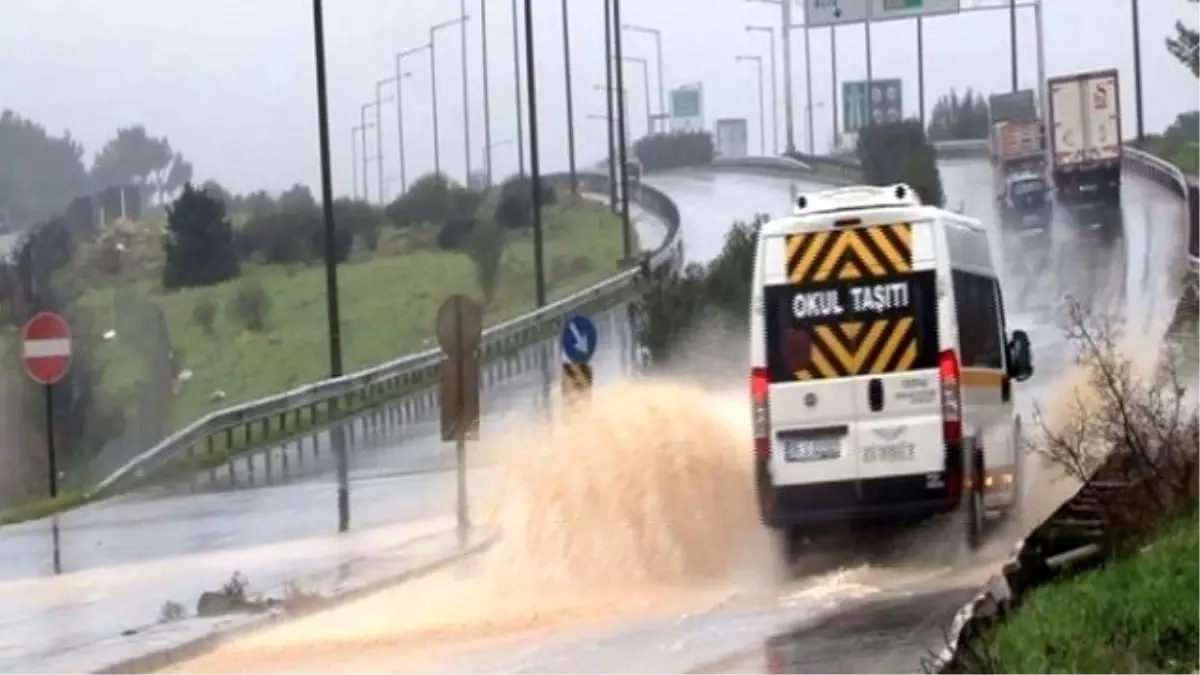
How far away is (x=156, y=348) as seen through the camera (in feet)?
210

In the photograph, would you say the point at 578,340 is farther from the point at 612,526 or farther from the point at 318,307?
the point at 318,307

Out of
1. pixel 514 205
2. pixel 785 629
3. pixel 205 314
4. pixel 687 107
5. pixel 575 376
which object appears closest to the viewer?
pixel 785 629

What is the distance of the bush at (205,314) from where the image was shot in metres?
71.5

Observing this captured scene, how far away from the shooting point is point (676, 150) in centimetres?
11588

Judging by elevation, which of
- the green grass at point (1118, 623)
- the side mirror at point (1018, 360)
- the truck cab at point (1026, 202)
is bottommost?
the green grass at point (1118, 623)

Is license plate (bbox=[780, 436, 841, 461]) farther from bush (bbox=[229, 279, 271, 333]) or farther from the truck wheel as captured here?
bush (bbox=[229, 279, 271, 333])

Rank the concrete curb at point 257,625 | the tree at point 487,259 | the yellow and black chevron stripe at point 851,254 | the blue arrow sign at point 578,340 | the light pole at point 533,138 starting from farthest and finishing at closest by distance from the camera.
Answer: the tree at point 487,259, the light pole at point 533,138, the blue arrow sign at point 578,340, the yellow and black chevron stripe at point 851,254, the concrete curb at point 257,625

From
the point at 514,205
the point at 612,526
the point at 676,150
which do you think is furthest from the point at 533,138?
the point at 676,150

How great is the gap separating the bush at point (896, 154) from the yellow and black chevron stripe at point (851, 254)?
43982 mm

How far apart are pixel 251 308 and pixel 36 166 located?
1758 inches

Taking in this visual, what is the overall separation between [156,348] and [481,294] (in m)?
10.7

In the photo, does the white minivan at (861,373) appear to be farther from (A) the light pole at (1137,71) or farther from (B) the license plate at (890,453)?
(A) the light pole at (1137,71)

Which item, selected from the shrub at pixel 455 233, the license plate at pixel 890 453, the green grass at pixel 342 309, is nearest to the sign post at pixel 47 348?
the license plate at pixel 890 453

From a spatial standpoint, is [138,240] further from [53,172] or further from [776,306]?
[776,306]
